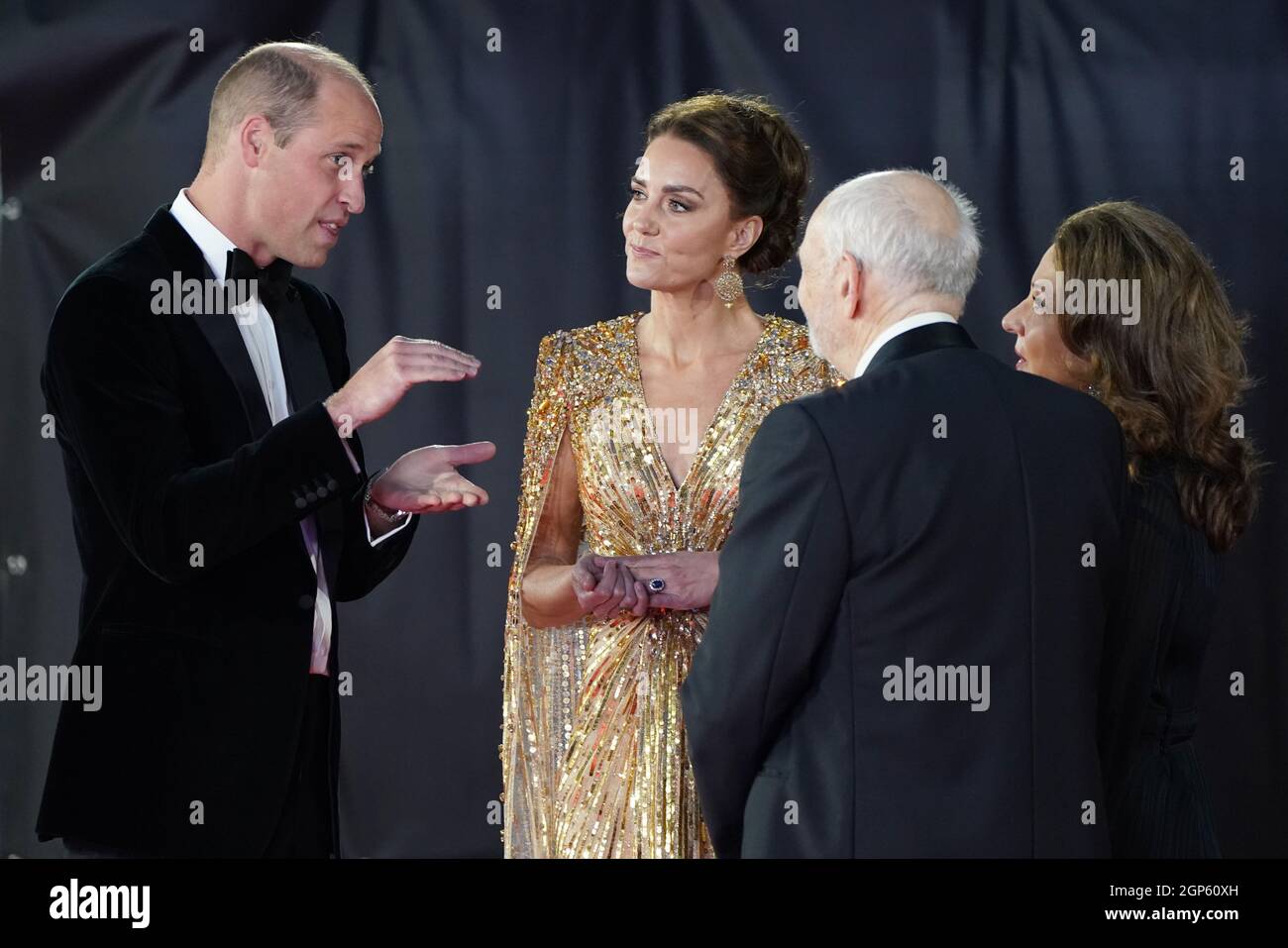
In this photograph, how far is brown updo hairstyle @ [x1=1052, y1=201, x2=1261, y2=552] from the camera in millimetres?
2496

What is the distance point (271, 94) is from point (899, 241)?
3.81ft

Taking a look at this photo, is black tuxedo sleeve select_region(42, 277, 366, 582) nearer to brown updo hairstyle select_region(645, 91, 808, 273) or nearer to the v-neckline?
the v-neckline

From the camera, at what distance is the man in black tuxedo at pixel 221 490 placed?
2328 mm

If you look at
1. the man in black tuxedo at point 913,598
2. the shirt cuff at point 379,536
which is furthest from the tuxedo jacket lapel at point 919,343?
the shirt cuff at point 379,536

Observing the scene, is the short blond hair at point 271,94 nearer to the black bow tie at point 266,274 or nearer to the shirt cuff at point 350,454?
the black bow tie at point 266,274

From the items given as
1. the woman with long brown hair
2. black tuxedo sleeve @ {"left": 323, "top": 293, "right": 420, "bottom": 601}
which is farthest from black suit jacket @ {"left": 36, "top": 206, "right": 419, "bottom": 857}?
the woman with long brown hair

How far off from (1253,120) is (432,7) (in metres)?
2.23

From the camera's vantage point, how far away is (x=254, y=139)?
2613mm

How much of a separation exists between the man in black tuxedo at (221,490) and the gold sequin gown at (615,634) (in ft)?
1.53

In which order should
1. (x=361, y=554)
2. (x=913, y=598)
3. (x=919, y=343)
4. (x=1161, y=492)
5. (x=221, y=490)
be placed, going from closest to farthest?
1. (x=913, y=598)
2. (x=919, y=343)
3. (x=221, y=490)
4. (x=1161, y=492)
5. (x=361, y=554)

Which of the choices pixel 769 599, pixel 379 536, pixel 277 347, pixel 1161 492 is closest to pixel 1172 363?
pixel 1161 492

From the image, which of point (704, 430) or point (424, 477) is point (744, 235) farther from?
point (424, 477)

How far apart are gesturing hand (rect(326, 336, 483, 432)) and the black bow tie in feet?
1.00

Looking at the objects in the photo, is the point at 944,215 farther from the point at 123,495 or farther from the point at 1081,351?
the point at 123,495
